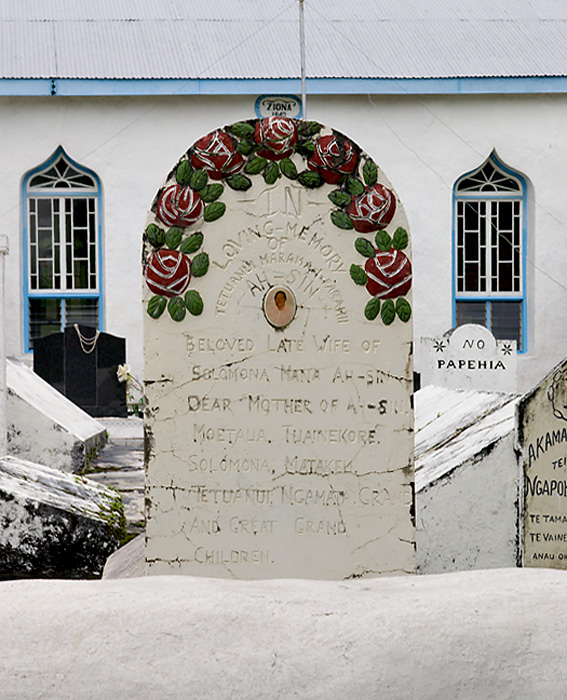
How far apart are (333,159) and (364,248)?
374mm

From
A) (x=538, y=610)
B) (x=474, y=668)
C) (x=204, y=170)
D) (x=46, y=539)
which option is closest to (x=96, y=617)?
(x=474, y=668)

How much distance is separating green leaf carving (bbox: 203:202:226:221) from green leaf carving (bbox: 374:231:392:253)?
615 millimetres

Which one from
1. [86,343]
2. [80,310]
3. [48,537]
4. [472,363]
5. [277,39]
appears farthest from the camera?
[277,39]

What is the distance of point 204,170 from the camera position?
12.4 feet

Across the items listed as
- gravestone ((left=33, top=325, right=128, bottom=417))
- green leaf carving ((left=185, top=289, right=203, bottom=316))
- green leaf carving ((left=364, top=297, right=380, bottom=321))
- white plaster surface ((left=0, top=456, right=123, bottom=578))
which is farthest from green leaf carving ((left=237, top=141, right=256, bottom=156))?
gravestone ((left=33, top=325, right=128, bottom=417))

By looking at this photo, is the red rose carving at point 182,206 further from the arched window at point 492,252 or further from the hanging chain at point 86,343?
the arched window at point 492,252

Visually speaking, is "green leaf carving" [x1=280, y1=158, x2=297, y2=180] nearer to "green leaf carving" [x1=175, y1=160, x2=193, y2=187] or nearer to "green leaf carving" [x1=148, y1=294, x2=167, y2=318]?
"green leaf carving" [x1=175, y1=160, x2=193, y2=187]

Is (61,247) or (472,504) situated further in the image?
(61,247)

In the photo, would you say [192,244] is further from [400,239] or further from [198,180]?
[400,239]

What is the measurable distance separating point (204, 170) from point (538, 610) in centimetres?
262

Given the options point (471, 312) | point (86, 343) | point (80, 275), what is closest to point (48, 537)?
point (86, 343)

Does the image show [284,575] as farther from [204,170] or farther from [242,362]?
[204,170]

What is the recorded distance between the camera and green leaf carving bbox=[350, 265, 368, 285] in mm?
3727

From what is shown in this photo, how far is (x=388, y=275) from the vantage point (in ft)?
12.3
